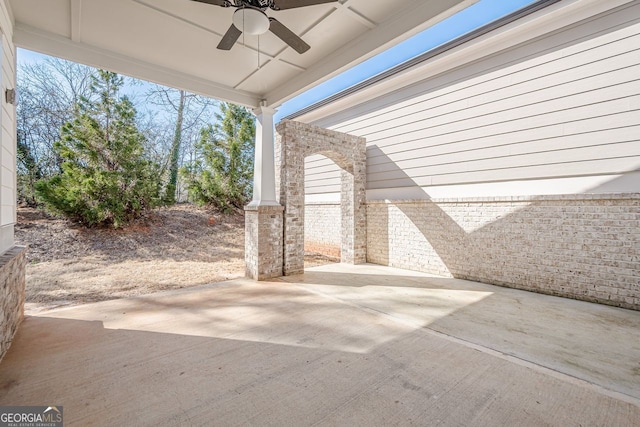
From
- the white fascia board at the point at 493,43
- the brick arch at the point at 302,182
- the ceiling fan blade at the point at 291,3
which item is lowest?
the brick arch at the point at 302,182

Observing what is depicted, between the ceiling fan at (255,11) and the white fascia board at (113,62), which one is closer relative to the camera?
the ceiling fan at (255,11)

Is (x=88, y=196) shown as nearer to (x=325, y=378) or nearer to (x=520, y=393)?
(x=325, y=378)

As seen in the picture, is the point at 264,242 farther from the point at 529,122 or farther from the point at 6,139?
the point at 529,122

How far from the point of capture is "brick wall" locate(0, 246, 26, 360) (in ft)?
8.19

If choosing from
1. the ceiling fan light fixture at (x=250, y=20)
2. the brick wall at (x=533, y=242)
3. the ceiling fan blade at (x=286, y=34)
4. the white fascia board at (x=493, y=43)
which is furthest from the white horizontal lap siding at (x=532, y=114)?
the ceiling fan light fixture at (x=250, y=20)

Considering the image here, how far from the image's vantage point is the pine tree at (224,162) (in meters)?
10.1

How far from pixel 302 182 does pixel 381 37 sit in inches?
120

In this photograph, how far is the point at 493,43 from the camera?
200 inches

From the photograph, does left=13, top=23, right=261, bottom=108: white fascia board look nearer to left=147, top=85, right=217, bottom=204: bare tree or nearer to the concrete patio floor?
the concrete patio floor

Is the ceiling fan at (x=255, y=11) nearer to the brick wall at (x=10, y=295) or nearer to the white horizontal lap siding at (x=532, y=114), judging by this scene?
the brick wall at (x=10, y=295)

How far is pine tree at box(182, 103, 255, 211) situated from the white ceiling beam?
6.36 meters

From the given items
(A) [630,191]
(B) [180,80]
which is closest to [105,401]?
(B) [180,80]

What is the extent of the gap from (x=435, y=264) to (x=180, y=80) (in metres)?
6.05

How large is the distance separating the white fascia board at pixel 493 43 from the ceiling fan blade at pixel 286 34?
3.77m
